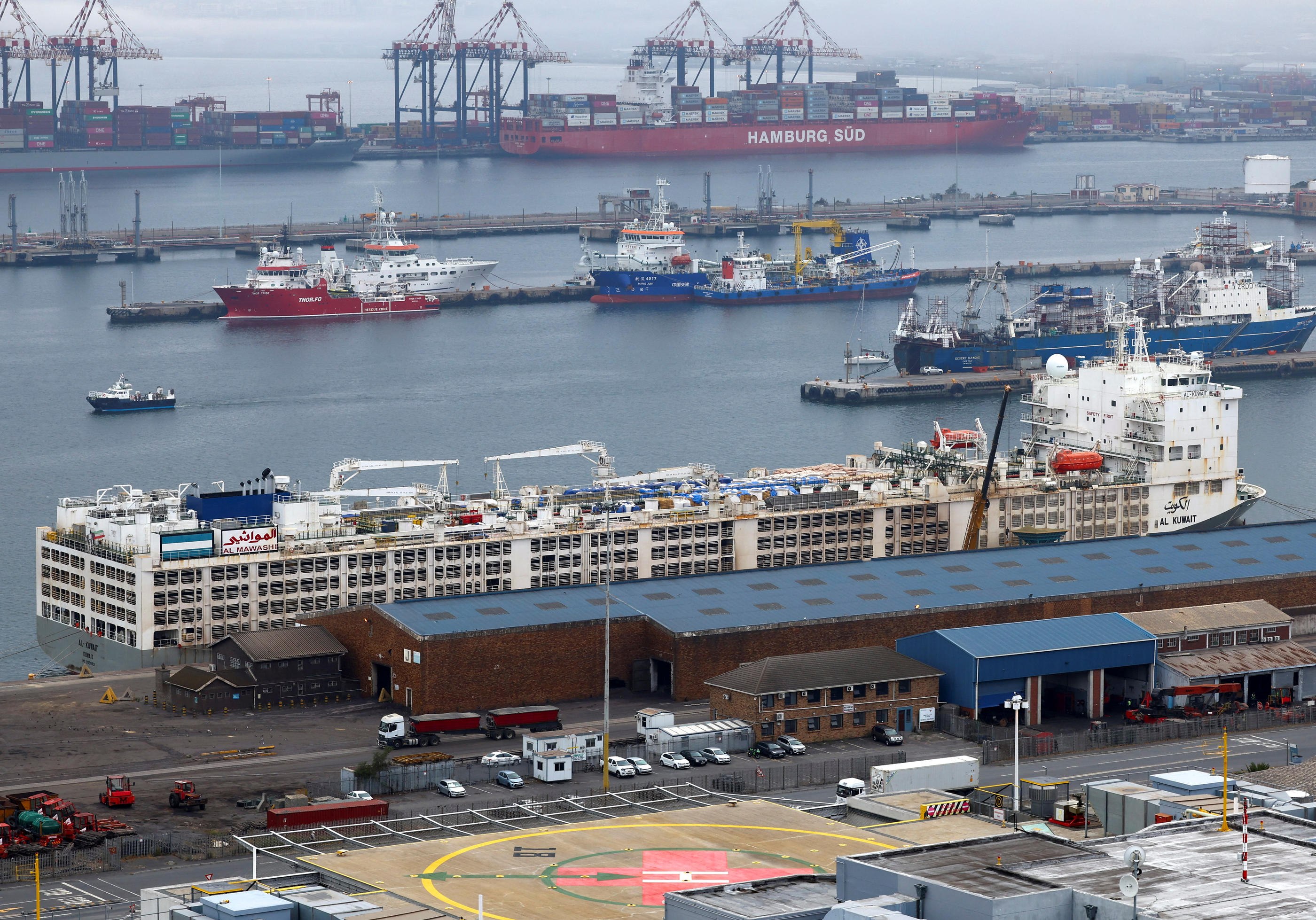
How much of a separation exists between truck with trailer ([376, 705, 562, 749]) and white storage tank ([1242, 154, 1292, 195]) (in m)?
141

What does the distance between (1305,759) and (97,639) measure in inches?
969

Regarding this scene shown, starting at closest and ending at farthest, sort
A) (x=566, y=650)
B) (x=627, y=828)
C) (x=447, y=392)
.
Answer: (x=627, y=828), (x=566, y=650), (x=447, y=392)

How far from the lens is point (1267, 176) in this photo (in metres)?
172

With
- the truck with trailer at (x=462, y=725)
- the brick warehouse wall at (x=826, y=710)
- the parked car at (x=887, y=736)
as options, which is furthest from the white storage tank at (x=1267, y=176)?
the truck with trailer at (x=462, y=725)

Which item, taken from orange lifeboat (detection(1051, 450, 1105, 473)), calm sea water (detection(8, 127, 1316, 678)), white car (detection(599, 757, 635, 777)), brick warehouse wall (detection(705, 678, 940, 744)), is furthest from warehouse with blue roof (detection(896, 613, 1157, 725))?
calm sea water (detection(8, 127, 1316, 678))

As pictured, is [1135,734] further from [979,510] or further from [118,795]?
[118,795]

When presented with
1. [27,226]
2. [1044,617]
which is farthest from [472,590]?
[27,226]

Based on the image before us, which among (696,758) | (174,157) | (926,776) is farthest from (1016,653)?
(174,157)

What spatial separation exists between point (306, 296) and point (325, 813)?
7902cm

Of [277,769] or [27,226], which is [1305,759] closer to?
[277,769]

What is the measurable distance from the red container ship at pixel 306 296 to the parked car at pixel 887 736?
7214 centimetres

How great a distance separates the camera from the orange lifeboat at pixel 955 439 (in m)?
58.7

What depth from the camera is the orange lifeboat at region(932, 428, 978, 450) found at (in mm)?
58688

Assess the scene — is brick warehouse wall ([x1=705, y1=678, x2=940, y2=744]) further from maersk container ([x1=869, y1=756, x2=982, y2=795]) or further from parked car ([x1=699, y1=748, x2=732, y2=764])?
maersk container ([x1=869, y1=756, x2=982, y2=795])
